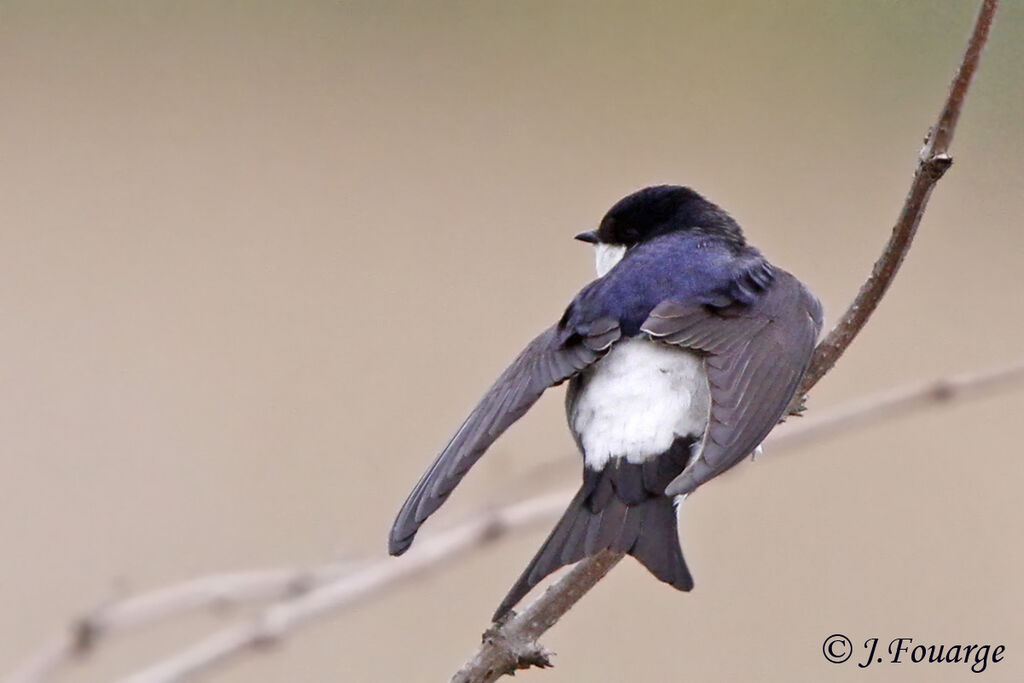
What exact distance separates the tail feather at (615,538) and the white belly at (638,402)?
0.07 meters

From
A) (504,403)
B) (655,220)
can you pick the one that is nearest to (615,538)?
(504,403)

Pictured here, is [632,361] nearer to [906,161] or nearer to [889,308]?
[889,308]

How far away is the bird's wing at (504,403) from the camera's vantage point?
131 cm

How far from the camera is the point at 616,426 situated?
1465 millimetres

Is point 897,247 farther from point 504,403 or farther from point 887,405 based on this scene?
point 504,403

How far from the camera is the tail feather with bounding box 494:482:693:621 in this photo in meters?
1.21

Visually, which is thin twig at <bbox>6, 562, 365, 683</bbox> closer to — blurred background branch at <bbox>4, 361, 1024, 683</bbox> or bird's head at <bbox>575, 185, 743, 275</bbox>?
blurred background branch at <bbox>4, 361, 1024, 683</bbox>

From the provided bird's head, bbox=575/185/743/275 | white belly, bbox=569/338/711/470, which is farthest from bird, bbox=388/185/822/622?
bird's head, bbox=575/185/743/275

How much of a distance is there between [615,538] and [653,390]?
24 cm

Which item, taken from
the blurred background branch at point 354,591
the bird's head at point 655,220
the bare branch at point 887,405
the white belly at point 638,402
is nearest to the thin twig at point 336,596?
the blurred background branch at point 354,591

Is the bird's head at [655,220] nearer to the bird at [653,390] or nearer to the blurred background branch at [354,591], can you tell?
the bird at [653,390]

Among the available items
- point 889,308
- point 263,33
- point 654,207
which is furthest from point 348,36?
point 654,207

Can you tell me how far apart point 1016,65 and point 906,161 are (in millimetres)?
396

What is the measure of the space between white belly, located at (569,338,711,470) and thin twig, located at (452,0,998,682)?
0.11 m
